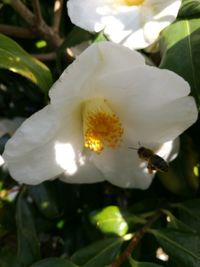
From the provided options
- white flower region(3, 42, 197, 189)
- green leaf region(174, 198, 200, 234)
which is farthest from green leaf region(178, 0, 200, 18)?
green leaf region(174, 198, 200, 234)

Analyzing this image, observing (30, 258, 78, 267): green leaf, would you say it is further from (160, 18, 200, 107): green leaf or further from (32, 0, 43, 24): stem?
(32, 0, 43, 24): stem

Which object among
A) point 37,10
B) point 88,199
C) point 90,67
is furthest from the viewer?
point 88,199

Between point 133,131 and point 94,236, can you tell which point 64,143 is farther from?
point 94,236

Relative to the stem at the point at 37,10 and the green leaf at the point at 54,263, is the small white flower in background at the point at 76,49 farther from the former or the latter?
the green leaf at the point at 54,263

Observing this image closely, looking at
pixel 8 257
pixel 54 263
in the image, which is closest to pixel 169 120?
pixel 54 263

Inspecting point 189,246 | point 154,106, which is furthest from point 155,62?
point 189,246

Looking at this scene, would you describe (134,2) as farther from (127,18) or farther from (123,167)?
(123,167)

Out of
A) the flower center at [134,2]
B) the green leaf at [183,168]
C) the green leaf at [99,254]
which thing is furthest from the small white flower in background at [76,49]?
the green leaf at [99,254]
